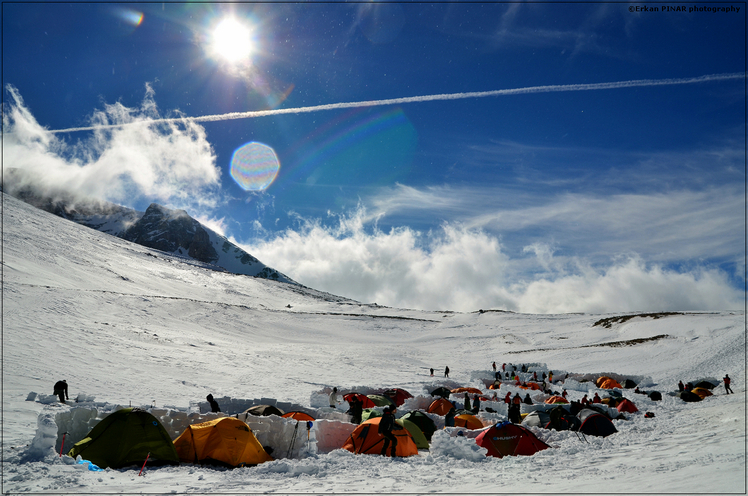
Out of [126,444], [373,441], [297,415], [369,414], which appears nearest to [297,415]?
[297,415]

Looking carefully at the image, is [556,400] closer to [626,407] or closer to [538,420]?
[626,407]

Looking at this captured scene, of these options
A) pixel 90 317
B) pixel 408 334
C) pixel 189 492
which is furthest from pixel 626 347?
pixel 90 317

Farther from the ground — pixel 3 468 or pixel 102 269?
pixel 102 269

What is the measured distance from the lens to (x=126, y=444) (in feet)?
32.0

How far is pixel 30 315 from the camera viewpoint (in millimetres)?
29531

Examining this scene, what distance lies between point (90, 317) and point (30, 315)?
5.13 m

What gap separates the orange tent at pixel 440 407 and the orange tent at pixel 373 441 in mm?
8569

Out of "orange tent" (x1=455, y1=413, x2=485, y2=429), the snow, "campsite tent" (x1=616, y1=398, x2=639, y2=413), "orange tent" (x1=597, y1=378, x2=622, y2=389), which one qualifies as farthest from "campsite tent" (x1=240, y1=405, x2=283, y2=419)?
"orange tent" (x1=597, y1=378, x2=622, y2=389)

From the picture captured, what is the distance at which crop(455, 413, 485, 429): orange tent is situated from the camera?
16062 millimetres

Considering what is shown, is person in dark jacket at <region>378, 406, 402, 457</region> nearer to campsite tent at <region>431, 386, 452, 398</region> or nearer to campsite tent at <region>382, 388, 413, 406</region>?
campsite tent at <region>382, 388, 413, 406</region>

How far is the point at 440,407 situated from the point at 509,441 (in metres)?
7.86

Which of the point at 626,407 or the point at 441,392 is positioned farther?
the point at 441,392

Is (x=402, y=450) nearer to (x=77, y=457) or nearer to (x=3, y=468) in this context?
(x=77, y=457)

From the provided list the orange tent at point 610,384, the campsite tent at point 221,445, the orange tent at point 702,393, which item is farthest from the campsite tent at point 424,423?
the orange tent at point 610,384
